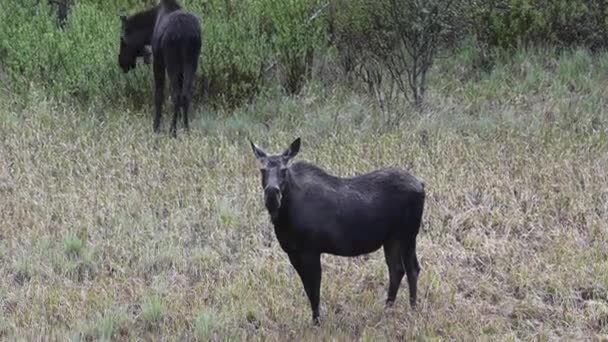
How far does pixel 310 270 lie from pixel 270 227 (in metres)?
2.06

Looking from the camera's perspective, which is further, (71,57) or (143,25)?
(71,57)

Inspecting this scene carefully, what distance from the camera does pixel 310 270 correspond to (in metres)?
7.04

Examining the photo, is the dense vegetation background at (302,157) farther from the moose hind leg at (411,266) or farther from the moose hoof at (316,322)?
the moose hind leg at (411,266)

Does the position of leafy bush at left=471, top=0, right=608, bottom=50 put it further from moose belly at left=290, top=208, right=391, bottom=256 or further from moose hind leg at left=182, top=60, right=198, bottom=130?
moose belly at left=290, top=208, right=391, bottom=256

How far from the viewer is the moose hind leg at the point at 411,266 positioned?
7301mm

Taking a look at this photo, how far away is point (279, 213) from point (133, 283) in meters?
1.83

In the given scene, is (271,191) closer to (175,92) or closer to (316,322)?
(316,322)

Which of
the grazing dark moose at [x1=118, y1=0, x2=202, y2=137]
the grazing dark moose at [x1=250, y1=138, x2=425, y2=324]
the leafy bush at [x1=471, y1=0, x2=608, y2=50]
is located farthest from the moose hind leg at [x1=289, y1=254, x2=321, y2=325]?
the leafy bush at [x1=471, y1=0, x2=608, y2=50]

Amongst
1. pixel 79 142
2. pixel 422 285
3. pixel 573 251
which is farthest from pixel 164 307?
pixel 79 142

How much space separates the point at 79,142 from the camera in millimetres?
11422

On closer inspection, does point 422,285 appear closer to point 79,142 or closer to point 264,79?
point 79,142

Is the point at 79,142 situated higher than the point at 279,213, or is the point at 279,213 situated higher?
the point at 279,213

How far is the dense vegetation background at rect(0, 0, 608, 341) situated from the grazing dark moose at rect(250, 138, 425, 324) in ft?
1.42

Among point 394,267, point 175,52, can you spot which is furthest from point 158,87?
point 394,267
